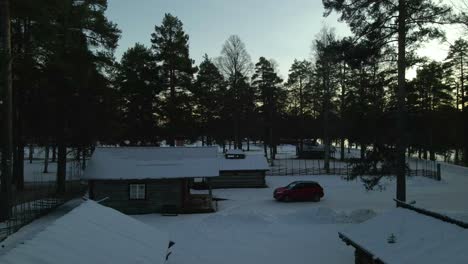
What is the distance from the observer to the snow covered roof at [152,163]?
27812 millimetres

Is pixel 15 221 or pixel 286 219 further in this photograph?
pixel 286 219

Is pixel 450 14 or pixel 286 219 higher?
pixel 450 14

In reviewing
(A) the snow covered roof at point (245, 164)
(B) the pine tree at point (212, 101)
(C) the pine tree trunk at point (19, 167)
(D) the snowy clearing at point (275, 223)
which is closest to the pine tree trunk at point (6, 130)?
(D) the snowy clearing at point (275, 223)

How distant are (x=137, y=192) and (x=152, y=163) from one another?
2308mm

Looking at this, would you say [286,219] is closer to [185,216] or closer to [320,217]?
[320,217]

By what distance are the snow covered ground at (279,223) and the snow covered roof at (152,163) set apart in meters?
2.86

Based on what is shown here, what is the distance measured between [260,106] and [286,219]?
1728 inches

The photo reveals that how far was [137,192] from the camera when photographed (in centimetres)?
2797

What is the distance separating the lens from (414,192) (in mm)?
35281

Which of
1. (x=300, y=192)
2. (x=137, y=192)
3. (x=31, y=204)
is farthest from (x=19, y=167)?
(x=300, y=192)

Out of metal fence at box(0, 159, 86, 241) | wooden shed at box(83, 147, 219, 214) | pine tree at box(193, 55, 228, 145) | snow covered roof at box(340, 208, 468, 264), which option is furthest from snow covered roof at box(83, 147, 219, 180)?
pine tree at box(193, 55, 228, 145)

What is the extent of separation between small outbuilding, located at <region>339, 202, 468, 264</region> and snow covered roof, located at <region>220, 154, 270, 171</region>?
955 inches

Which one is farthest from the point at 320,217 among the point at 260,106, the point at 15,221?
the point at 260,106

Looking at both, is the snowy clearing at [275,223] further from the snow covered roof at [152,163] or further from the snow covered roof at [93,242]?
the snow covered roof at [152,163]
